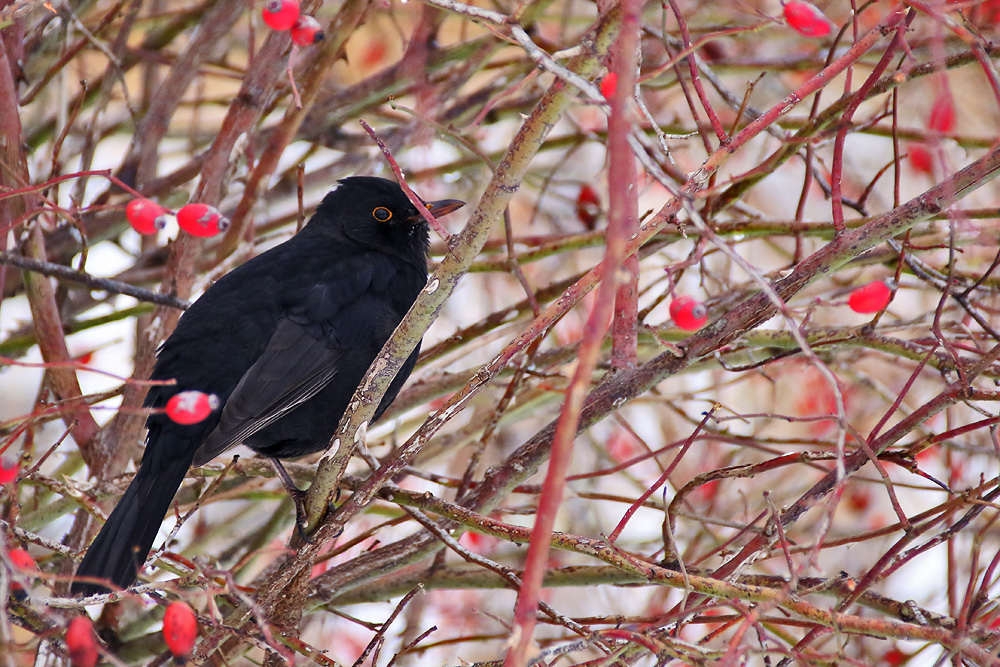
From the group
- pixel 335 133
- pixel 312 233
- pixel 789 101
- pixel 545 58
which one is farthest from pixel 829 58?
pixel 335 133

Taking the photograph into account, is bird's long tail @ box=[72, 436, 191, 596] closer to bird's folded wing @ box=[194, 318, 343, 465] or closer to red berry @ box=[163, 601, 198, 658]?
bird's folded wing @ box=[194, 318, 343, 465]

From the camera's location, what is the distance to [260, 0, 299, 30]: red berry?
2641 millimetres

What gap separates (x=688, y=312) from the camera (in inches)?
95.7

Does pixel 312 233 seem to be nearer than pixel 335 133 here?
Yes

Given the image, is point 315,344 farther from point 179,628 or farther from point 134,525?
point 179,628

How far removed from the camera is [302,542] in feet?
10.6

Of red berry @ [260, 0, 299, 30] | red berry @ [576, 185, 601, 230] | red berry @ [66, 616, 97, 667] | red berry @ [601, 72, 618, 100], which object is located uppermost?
red berry @ [576, 185, 601, 230]

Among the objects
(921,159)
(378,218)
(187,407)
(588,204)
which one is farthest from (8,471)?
(921,159)

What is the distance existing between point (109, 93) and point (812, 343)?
319 cm

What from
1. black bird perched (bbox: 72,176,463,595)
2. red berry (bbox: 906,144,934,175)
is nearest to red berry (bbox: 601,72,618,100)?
black bird perched (bbox: 72,176,463,595)

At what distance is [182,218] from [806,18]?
65.4 inches

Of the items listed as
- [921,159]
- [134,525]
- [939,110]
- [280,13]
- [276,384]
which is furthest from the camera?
[921,159]

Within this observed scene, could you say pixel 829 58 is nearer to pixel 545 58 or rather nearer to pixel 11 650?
pixel 545 58

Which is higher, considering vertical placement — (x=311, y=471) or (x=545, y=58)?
(x=311, y=471)
